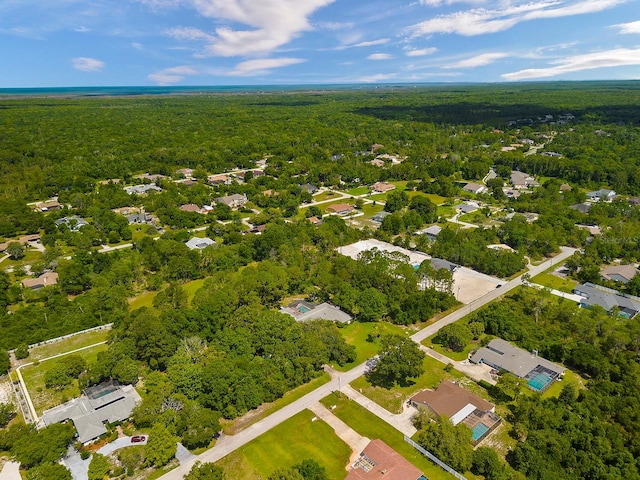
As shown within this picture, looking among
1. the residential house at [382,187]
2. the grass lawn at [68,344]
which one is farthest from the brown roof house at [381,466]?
the residential house at [382,187]

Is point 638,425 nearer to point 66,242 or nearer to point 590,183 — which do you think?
point 66,242

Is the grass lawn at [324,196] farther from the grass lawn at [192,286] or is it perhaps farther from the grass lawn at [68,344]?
the grass lawn at [68,344]

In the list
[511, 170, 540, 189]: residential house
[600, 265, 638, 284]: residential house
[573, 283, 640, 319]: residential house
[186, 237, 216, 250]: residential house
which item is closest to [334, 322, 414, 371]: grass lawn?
[573, 283, 640, 319]: residential house

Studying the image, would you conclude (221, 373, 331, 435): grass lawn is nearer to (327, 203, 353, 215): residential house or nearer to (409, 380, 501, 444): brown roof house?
(409, 380, 501, 444): brown roof house

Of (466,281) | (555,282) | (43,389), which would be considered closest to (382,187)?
(466,281)

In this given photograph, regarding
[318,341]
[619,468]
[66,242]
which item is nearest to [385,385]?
[318,341]

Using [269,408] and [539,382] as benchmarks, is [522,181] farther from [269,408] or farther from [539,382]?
[269,408]
